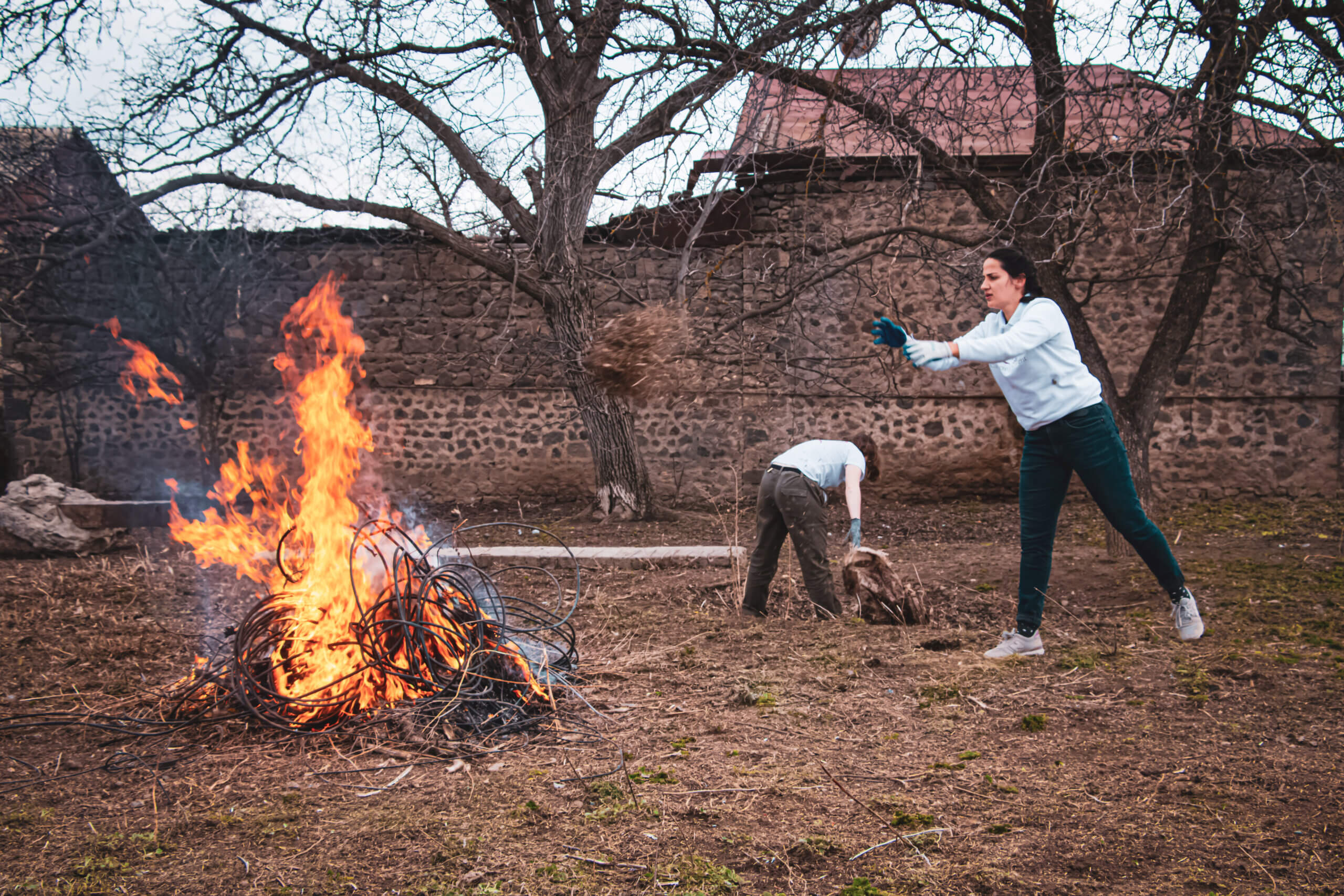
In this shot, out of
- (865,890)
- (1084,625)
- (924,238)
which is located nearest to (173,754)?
(865,890)

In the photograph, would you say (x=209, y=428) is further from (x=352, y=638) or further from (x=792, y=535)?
(x=792, y=535)

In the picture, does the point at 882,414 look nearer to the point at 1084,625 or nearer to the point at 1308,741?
the point at 1084,625

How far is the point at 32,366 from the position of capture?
11.8 metres

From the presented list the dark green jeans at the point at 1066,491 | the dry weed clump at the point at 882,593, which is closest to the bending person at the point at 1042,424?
the dark green jeans at the point at 1066,491

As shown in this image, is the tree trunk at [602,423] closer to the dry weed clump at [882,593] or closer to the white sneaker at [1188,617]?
the dry weed clump at [882,593]

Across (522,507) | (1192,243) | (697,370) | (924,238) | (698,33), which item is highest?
(698,33)

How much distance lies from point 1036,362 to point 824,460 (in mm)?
1441

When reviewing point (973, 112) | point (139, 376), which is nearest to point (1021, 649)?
point (973, 112)

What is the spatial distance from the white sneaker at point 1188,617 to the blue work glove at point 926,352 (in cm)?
178

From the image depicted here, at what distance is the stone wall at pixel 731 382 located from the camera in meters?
10.9

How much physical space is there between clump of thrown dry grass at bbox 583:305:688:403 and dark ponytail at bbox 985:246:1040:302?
3.31 metres

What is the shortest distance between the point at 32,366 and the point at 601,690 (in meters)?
11.6

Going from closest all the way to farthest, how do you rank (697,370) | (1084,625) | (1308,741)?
(1308,741), (1084,625), (697,370)

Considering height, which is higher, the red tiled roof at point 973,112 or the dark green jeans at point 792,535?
the red tiled roof at point 973,112
